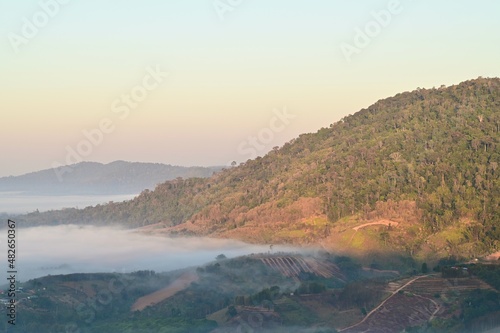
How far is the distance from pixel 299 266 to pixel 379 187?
21.3 m

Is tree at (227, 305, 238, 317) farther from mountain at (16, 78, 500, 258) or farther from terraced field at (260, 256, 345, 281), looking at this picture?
mountain at (16, 78, 500, 258)

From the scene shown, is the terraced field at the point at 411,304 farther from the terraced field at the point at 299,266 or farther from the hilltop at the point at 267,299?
the terraced field at the point at 299,266

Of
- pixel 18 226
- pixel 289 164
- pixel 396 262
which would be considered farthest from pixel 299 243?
pixel 18 226

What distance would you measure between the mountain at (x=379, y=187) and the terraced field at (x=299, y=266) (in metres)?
5.68

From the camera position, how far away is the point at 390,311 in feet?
277

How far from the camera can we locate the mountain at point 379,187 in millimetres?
112250

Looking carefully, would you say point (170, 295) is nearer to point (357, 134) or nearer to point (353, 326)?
point (353, 326)

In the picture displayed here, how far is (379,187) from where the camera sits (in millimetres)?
124062

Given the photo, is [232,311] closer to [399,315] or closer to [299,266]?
[399,315]

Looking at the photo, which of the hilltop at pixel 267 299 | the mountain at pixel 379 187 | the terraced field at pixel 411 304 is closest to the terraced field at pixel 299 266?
the hilltop at pixel 267 299

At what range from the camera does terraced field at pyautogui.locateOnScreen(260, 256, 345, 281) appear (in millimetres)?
107500

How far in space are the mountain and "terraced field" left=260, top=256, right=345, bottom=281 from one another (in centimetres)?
568

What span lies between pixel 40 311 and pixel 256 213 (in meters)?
51.1

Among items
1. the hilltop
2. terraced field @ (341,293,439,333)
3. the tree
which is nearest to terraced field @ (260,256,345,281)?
Answer: the hilltop
